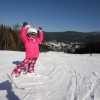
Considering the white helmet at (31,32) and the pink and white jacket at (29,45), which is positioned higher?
the white helmet at (31,32)

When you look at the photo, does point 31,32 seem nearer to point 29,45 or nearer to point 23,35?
point 23,35

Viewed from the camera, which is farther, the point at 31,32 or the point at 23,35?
the point at 31,32

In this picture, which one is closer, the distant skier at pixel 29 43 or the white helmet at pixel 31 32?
the distant skier at pixel 29 43

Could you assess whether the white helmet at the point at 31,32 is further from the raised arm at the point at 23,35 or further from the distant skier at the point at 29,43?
the raised arm at the point at 23,35

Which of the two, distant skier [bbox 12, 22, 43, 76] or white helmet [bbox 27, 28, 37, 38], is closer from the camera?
distant skier [bbox 12, 22, 43, 76]

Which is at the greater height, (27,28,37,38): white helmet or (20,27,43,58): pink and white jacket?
(27,28,37,38): white helmet

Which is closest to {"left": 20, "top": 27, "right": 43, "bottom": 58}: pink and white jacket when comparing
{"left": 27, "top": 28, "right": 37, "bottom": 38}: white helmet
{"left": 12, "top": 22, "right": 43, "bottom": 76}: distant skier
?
{"left": 12, "top": 22, "right": 43, "bottom": 76}: distant skier

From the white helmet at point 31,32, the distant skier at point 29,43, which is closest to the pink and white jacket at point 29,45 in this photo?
the distant skier at point 29,43

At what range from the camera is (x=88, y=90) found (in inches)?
212

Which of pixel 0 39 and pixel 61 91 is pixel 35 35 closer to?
pixel 61 91

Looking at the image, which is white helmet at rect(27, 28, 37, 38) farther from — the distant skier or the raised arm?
the raised arm

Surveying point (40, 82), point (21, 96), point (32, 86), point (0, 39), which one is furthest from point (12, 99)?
point (0, 39)

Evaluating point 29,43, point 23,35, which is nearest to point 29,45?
point 29,43

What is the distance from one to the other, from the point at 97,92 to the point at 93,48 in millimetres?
70069
